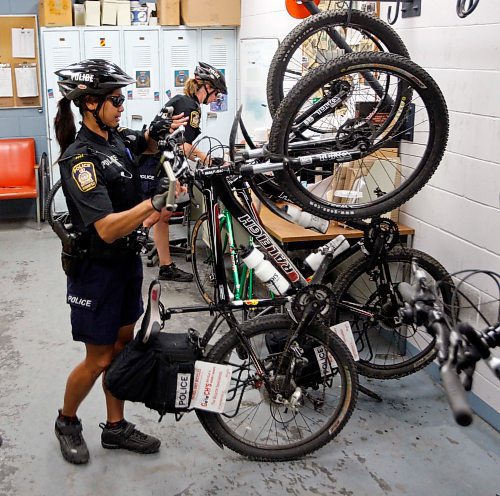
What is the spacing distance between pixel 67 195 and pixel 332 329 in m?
1.27

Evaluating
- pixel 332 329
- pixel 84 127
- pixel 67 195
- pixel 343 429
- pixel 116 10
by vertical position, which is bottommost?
pixel 343 429

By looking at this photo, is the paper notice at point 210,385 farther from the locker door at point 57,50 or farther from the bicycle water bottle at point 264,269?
the locker door at point 57,50

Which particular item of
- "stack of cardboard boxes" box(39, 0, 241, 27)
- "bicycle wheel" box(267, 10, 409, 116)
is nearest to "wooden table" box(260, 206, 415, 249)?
"bicycle wheel" box(267, 10, 409, 116)

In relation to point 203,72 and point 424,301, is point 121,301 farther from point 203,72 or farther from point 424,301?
point 203,72

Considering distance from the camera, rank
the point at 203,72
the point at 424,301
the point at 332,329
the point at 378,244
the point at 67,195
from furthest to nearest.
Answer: the point at 203,72 < the point at 378,244 < the point at 332,329 < the point at 67,195 < the point at 424,301

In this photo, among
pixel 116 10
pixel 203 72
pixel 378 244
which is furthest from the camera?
pixel 116 10

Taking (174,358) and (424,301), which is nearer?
(424,301)

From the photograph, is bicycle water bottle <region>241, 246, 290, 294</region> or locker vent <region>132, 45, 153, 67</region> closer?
bicycle water bottle <region>241, 246, 290, 294</region>

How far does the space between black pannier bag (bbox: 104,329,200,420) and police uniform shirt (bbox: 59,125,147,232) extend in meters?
0.52

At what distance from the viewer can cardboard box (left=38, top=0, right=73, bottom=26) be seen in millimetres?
6047

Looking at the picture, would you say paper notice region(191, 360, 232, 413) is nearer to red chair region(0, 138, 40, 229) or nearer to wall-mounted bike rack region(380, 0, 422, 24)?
wall-mounted bike rack region(380, 0, 422, 24)

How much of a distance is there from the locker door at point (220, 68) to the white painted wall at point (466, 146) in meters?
3.31

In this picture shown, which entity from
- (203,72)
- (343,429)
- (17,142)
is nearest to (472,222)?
(343,429)

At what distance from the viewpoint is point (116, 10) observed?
20.3ft
